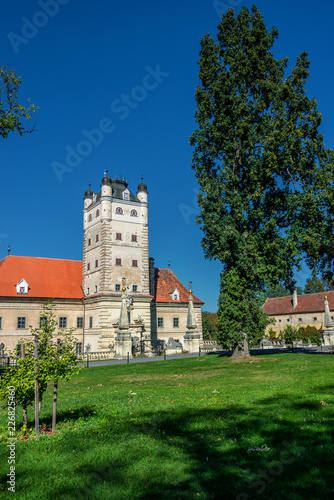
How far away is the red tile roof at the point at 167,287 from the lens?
167ft

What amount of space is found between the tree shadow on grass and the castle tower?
35.8 meters

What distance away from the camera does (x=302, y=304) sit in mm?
68812

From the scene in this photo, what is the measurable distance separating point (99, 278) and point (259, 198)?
25.4m

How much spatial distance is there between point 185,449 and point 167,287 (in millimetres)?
46379

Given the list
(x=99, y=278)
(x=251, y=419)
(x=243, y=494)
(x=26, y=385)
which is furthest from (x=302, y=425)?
(x=99, y=278)

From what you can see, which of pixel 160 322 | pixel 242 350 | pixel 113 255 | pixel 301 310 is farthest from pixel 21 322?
pixel 301 310

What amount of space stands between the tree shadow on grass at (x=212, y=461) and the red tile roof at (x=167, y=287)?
4209 cm

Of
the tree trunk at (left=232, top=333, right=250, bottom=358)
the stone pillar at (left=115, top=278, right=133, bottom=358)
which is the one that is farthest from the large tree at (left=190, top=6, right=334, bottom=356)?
the stone pillar at (left=115, top=278, right=133, bottom=358)

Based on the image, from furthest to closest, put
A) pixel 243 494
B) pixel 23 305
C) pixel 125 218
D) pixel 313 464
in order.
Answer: pixel 125 218
pixel 23 305
pixel 313 464
pixel 243 494

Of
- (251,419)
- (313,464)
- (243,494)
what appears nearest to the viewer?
(243,494)

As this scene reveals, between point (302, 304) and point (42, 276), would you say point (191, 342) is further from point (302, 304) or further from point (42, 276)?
point (302, 304)

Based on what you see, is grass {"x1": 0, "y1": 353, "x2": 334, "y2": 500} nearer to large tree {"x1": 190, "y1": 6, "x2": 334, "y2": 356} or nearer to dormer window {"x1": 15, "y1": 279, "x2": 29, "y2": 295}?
large tree {"x1": 190, "y1": 6, "x2": 334, "y2": 356}

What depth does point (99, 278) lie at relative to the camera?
44.7 m

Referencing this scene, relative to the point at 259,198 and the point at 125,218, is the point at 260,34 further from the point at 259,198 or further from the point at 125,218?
the point at 125,218
